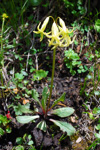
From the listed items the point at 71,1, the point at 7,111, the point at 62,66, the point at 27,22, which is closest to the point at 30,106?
the point at 7,111

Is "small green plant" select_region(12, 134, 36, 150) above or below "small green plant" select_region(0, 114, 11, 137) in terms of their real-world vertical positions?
below

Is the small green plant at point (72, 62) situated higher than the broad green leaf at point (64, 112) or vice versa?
the small green plant at point (72, 62)

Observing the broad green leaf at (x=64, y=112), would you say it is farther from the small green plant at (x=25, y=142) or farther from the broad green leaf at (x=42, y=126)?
the small green plant at (x=25, y=142)

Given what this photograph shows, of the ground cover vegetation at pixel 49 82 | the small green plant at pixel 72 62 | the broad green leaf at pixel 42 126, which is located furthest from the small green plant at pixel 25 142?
the small green plant at pixel 72 62

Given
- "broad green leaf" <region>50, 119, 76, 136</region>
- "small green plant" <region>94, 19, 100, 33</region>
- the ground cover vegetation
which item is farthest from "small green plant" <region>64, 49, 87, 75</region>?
"broad green leaf" <region>50, 119, 76, 136</region>

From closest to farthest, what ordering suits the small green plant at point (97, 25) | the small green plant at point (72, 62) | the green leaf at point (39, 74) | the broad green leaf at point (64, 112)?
1. the broad green leaf at point (64, 112)
2. the green leaf at point (39, 74)
3. the small green plant at point (72, 62)
4. the small green plant at point (97, 25)

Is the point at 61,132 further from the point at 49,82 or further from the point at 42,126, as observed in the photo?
the point at 49,82

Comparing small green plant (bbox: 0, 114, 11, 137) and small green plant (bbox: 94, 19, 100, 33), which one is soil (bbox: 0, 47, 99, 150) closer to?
small green plant (bbox: 0, 114, 11, 137)

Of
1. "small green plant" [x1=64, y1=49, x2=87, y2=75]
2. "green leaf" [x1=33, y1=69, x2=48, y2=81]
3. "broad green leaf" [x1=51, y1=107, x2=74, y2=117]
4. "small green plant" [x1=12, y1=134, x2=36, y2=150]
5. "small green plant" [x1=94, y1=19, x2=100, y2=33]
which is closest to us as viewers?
"small green plant" [x1=12, y1=134, x2=36, y2=150]

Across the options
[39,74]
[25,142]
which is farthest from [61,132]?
[39,74]
